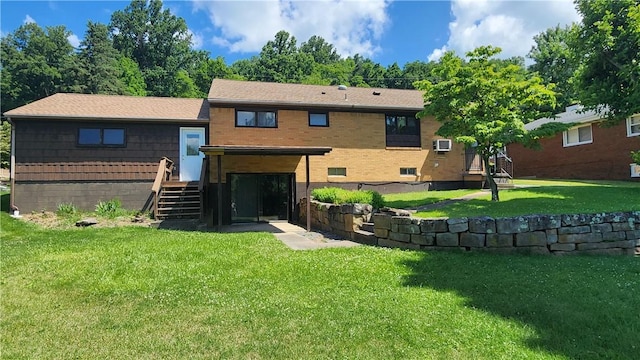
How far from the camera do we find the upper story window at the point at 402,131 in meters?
17.0

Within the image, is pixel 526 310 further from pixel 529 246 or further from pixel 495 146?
pixel 495 146

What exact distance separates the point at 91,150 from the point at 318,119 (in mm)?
9122

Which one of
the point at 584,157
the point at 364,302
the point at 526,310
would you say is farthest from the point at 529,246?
the point at 584,157

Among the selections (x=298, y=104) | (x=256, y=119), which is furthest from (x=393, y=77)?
(x=256, y=119)

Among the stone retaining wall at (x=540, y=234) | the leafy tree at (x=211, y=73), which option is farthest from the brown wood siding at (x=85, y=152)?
the leafy tree at (x=211, y=73)

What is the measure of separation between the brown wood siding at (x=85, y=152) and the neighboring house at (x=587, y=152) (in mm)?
17371

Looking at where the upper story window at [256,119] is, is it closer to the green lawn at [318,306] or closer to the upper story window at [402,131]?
the upper story window at [402,131]

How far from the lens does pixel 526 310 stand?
4.38m

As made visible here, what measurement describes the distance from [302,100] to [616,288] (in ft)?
42.3

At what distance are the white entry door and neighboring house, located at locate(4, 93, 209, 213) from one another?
40mm

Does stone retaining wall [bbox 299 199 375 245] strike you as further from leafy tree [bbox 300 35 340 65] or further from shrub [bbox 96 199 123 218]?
leafy tree [bbox 300 35 340 65]

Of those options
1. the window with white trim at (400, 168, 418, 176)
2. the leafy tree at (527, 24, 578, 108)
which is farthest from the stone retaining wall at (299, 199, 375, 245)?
the leafy tree at (527, 24, 578, 108)

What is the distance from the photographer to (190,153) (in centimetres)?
1573

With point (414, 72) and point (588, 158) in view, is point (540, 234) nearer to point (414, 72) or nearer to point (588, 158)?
point (588, 158)
